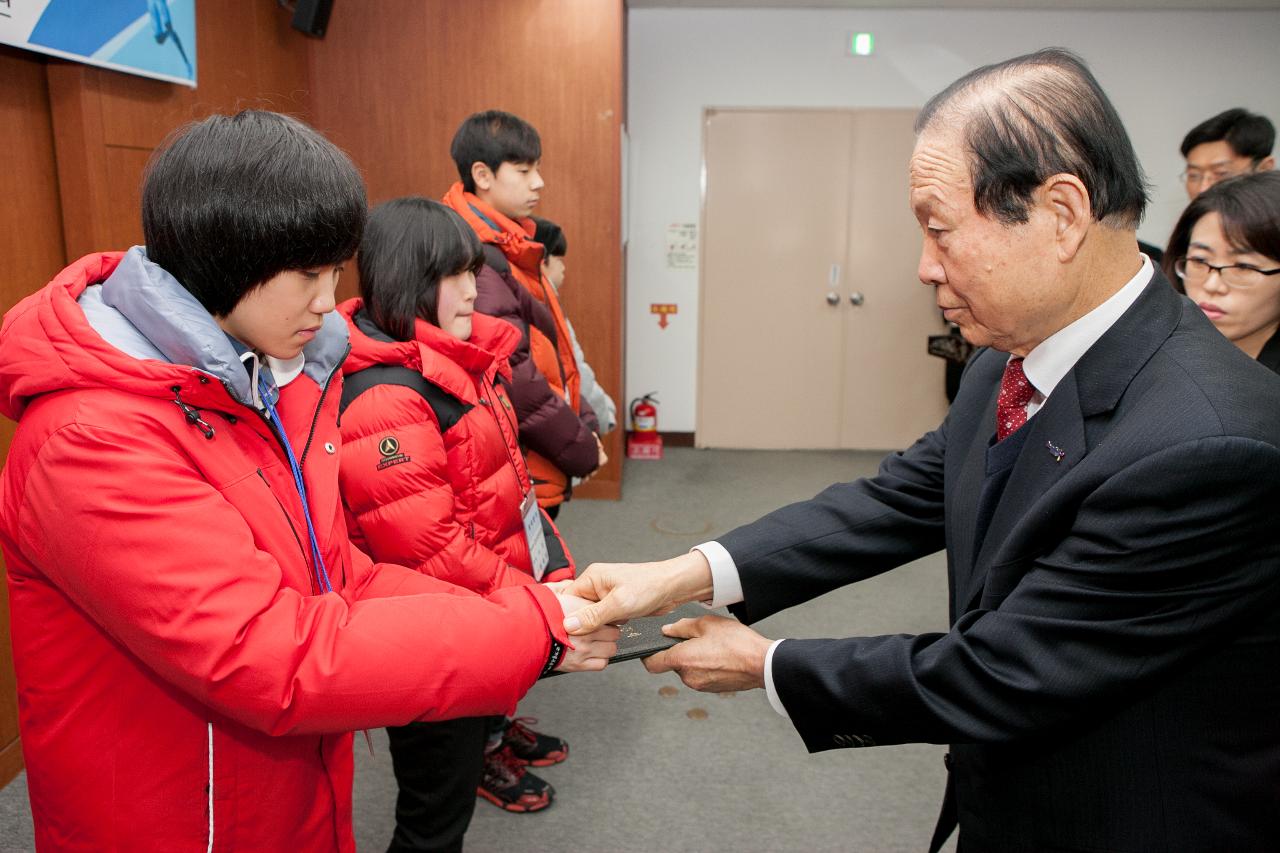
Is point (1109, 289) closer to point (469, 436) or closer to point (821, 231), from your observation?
point (469, 436)

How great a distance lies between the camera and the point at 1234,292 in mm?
1904

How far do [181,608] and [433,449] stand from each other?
2.68ft

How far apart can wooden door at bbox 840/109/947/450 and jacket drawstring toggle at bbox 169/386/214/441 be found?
5.27 m

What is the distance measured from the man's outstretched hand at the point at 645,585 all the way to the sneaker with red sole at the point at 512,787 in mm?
1028

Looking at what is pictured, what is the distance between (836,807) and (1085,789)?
1.42m

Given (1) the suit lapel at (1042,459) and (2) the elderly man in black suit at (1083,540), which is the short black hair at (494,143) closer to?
(2) the elderly man in black suit at (1083,540)

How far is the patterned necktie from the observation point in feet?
3.68

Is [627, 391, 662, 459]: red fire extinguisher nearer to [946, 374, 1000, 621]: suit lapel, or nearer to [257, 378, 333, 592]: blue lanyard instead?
[946, 374, 1000, 621]: suit lapel

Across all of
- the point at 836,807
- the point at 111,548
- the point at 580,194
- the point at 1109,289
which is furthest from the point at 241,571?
the point at 580,194

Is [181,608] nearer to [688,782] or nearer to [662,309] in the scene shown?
[688,782]

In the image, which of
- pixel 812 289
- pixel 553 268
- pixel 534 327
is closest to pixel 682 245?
pixel 812 289

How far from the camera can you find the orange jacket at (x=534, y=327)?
2.47m

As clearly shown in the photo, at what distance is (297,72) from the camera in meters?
4.34

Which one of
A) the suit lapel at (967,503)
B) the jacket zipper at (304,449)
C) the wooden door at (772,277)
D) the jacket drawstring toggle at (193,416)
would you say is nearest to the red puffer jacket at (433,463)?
the jacket zipper at (304,449)
